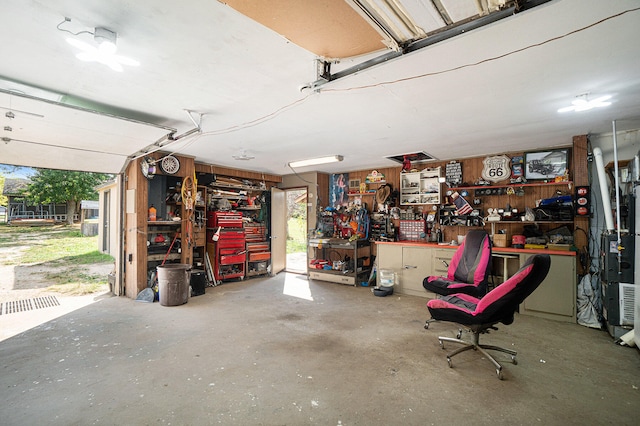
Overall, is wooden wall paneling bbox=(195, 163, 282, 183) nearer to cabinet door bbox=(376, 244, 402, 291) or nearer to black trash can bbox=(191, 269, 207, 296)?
black trash can bbox=(191, 269, 207, 296)

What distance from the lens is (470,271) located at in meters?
3.81

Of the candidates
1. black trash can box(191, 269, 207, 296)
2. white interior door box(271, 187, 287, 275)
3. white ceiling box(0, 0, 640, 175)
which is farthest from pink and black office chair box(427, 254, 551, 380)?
white interior door box(271, 187, 287, 275)

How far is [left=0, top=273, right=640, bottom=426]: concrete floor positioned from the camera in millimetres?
2115

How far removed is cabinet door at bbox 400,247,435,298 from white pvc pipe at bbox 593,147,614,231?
93.4 inches

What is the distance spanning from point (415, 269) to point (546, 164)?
8.97 feet

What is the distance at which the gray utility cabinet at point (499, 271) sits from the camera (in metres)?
3.99

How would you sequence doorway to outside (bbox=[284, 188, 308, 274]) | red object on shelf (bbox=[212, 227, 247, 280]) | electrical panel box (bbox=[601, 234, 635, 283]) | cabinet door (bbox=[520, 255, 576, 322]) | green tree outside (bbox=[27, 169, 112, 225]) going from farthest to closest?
green tree outside (bbox=[27, 169, 112, 225])
doorway to outside (bbox=[284, 188, 308, 274])
red object on shelf (bbox=[212, 227, 247, 280])
cabinet door (bbox=[520, 255, 576, 322])
electrical panel box (bbox=[601, 234, 635, 283])

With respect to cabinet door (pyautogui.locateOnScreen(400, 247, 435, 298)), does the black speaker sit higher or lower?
higher

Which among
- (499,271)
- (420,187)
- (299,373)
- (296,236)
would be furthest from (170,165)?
(296,236)

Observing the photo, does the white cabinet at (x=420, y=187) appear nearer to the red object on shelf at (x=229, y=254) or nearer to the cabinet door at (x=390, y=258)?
the cabinet door at (x=390, y=258)

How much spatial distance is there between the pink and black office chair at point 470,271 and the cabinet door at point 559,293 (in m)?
1.23

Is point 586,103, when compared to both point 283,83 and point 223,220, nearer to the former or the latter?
point 283,83

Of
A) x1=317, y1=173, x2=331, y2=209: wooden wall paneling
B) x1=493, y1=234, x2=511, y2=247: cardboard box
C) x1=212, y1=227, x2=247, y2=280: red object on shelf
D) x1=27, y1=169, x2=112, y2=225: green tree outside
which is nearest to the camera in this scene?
x1=493, y1=234, x2=511, y2=247: cardboard box

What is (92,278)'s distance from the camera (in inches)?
252
